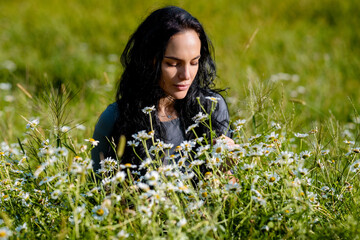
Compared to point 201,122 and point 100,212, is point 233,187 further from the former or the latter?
point 100,212

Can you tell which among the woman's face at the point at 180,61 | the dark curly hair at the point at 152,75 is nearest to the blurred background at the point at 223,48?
the dark curly hair at the point at 152,75

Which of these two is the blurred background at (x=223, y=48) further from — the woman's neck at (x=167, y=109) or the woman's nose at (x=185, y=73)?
the woman's nose at (x=185, y=73)

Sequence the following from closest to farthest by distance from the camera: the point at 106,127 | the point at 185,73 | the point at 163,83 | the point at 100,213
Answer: the point at 100,213
the point at 185,73
the point at 163,83
the point at 106,127

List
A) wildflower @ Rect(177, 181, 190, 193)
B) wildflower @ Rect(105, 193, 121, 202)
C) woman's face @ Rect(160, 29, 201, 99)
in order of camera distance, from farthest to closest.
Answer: woman's face @ Rect(160, 29, 201, 99)
wildflower @ Rect(177, 181, 190, 193)
wildflower @ Rect(105, 193, 121, 202)

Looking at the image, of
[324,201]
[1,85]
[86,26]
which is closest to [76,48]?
[86,26]

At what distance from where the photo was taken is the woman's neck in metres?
2.48

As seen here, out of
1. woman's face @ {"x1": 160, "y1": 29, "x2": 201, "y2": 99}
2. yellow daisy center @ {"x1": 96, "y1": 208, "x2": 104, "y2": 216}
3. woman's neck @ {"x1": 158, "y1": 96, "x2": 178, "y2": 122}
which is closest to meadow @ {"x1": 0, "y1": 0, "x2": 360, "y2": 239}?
yellow daisy center @ {"x1": 96, "y1": 208, "x2": 104, "y2": 216}

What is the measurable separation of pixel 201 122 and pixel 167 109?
613 millimetres

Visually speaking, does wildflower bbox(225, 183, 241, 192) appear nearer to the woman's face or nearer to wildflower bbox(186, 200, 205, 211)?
wildflower bbox(186, 200, 205, 211)

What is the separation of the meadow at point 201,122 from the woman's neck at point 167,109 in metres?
0.26

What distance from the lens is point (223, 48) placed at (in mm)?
5852

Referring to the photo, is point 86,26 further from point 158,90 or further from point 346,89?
point 158,90

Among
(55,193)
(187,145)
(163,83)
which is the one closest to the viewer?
(55,193)

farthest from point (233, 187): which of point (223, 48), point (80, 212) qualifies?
point (223, 48)
